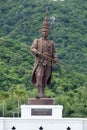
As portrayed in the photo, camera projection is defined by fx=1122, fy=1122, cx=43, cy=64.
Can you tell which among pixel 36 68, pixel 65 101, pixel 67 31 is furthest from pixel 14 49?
pixel 36 68

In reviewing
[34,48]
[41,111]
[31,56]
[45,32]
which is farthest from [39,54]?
[31,56]

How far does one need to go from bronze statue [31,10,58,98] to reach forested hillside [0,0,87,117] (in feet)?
90.6

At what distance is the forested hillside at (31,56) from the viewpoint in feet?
272

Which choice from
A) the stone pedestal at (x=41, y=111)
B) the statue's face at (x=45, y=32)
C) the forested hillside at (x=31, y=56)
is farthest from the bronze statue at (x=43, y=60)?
the forested hillside at (x=31, y=56)

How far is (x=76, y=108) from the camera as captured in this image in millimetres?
79125

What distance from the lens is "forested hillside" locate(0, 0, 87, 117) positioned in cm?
8281

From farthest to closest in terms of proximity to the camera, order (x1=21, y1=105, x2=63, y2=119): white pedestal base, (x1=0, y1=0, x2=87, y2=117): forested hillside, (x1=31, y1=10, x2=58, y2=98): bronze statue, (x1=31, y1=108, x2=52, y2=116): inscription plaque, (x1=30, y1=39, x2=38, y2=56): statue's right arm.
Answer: (x1=0, y1=0, x2=87, y2=117): forested hillside, (x1=31, y1=10, x2=58, y2=98): bronze statue, (x1=30, y1=39, x2=38, y2=56): statue's right arm, (x1=31, y1=108, x2=52, y2=116): inscription plaque, (x1=21, y1=105, x2=63, y2=119): white pedestal base

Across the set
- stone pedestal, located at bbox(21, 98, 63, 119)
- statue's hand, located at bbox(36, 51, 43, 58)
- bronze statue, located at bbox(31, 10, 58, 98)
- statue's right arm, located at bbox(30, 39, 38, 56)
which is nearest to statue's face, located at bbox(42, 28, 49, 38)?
bronze statue, located at bbox(31, 10, 58, 98)

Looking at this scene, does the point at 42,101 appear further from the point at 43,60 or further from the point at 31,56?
the point at 31,56

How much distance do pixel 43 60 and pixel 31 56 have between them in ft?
221

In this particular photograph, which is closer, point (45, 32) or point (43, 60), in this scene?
point (43, 60)

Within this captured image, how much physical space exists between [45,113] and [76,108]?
116ft

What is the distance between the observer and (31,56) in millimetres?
112000

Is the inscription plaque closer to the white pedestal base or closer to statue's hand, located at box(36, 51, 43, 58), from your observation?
the white pedestal base
